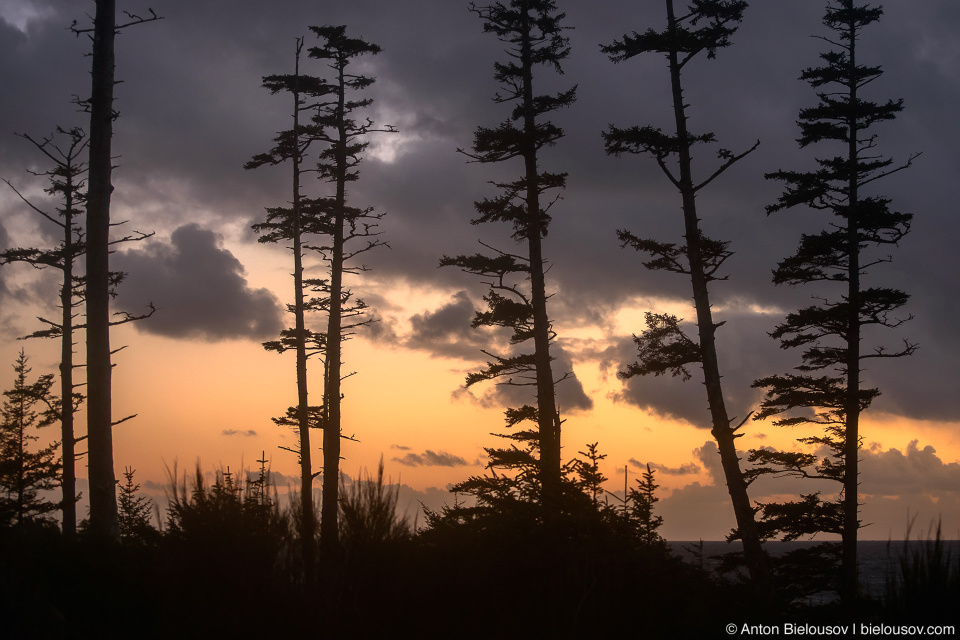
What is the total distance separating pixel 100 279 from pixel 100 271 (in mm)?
131

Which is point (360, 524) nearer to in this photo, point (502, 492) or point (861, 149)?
point (502, 492)

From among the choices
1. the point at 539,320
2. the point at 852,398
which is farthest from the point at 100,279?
the point at 852,398

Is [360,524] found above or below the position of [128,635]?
above

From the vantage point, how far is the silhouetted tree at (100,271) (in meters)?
11.4

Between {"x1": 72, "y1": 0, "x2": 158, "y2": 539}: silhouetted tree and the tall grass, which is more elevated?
{"x1": 72, "y1": 0, "x2": 158, "y2": 539}: silhouetted tree

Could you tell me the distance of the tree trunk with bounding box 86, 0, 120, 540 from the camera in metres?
11.4

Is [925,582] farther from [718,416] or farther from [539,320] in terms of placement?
[539,320]

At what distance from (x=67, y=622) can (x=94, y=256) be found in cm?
739

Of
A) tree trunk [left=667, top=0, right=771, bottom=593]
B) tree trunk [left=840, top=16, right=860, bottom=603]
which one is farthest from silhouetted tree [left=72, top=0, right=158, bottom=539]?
tree trunk [left=840, top=16, right=860, bottom=603]

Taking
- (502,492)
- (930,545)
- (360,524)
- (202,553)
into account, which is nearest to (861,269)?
(502,492)

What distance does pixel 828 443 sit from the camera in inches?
973

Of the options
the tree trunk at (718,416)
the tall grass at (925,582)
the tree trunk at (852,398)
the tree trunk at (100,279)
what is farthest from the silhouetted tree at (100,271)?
the tree trunk at (852,398)

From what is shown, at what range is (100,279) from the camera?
12.0m

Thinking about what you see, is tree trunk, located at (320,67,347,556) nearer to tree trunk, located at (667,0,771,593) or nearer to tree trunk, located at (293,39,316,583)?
tree trunk, located at (293,39,316,583)
